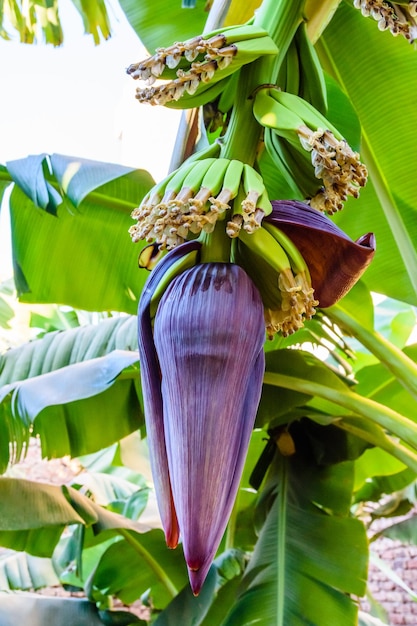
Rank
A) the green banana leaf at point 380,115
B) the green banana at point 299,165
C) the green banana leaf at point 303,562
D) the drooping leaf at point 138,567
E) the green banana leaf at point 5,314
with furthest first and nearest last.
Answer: the green banana leaf at point 5,314 < the drooping leaf at point 138,567 < the green banana leaf at point 303,562 < the green banana leaf at point 380,115 < the green banana at point 299,165

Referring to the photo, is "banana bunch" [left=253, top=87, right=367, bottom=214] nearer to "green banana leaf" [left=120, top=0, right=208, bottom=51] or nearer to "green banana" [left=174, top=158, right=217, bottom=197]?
"green banana" [left=174, top=158, right=217, bottom=197]

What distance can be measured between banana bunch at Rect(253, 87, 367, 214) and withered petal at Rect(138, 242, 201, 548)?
7 centimetres

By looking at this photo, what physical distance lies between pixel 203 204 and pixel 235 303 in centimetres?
5

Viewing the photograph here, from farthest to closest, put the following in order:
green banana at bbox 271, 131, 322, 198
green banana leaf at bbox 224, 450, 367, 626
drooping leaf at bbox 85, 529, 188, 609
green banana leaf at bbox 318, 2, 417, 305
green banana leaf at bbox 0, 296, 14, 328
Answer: green banana leaf at bbox 0, 296, 14, 328
drooping leaf at bbox 85, 529, 188, 609
green banana leaf at bbox 224, 450, 367, 626
green banana leaf at bbox 318, 2, 417, 305
green banana at bbox 271, 131, 322, 198

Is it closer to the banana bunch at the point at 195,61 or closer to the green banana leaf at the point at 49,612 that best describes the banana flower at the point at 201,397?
the banana bunch at the point at 195,61

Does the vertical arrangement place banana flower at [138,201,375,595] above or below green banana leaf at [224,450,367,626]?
above

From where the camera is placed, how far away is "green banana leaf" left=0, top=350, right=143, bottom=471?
847 mm

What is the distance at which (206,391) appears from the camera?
234mm

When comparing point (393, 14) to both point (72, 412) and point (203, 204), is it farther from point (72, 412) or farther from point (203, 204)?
point (72, 412)

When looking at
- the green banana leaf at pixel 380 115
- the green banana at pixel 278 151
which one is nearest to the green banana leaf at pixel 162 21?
the green banana leaf at pixel 380 115

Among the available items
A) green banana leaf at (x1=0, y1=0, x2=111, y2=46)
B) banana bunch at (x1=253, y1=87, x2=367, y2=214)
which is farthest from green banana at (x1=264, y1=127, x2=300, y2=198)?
green banana leaf at (x1=0, y1=0, x2=111, y2=46)

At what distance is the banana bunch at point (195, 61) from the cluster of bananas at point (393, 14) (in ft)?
0.17

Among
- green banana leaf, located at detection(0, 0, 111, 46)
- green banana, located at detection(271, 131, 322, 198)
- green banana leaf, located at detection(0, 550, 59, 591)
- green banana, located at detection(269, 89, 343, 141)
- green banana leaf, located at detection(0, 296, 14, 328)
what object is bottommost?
green banana leaf, located at detection(0, 550, 59, 591)

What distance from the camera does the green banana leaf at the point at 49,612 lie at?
41.3 inches
